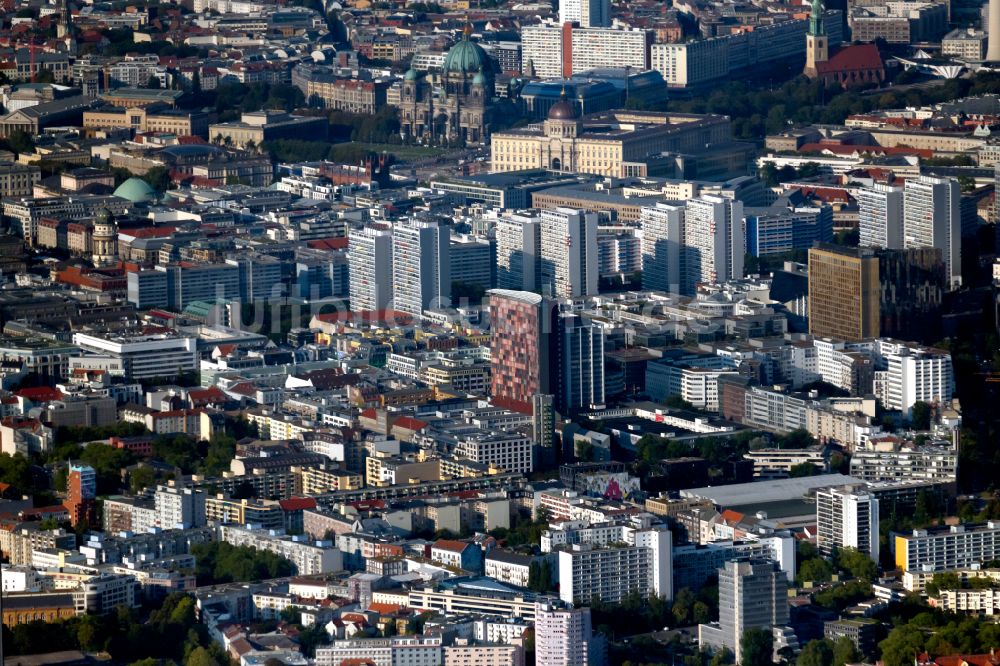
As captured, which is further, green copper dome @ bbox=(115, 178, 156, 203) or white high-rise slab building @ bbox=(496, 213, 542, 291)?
green copper dome @ bbox=(115, 178, 156, 203)

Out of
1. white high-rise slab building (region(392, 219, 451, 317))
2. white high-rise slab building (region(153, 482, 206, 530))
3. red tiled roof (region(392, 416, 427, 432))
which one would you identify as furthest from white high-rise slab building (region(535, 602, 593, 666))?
white high-rise slab building (region(392, 219, 451, 317))

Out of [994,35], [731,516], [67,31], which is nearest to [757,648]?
[731,516]

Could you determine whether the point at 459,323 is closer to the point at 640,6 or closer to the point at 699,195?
the point at 699,195

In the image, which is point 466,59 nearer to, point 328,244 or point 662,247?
point 328,244

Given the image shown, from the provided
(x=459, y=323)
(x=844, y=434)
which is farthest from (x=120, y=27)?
(x=844, y=434)

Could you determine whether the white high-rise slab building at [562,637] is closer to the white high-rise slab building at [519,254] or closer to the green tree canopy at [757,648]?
the green tree canopy at [757,648]

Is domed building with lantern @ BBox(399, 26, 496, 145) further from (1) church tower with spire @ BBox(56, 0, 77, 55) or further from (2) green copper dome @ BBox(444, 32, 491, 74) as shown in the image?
(1) church tower with spire @ BBox(56, 0, 77, 55)
